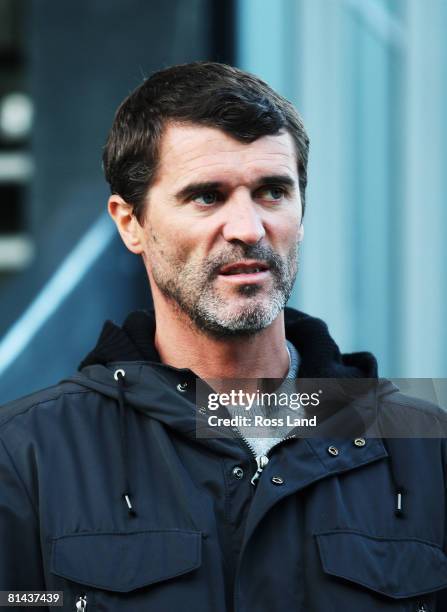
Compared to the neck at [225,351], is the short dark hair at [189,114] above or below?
above

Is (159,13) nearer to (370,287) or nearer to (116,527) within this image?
(370,287)

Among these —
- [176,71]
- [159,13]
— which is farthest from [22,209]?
[176,71]

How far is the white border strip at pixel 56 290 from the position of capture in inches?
199

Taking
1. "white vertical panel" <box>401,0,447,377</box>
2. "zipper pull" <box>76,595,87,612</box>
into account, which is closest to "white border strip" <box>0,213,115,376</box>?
"white vertical panel" <box>401,0,447,377</box>

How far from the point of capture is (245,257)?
260 cm

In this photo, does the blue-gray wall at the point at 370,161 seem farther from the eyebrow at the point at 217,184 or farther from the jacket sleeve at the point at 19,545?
the jacket sleeve at the point at 19,545

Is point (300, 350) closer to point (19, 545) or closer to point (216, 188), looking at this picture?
point (216, 188)

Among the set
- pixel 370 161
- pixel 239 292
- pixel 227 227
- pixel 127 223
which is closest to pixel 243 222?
pixel 227 227

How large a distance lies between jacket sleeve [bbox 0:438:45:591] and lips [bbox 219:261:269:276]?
599 mm

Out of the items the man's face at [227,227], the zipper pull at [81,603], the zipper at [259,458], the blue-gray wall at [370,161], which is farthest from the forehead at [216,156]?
the blue-gray wall at [370,161]

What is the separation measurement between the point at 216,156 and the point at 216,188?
7cm

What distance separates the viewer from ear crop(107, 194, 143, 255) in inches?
114

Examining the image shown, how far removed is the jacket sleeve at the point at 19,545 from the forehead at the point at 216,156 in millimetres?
742

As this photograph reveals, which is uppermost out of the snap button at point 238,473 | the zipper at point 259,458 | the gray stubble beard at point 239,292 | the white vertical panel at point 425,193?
the white vertical panel at point 425,193
